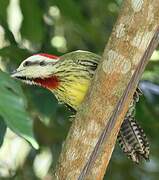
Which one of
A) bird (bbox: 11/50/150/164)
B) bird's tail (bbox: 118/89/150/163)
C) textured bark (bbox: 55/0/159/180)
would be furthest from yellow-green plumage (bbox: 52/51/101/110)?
textured bark (bbox: 55/0/159/180)

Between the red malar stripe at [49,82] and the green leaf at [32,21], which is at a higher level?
the green leaf at [32,21]

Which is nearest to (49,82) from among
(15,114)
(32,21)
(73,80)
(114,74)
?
→ (73,80)

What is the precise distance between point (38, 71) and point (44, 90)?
0.19 metres

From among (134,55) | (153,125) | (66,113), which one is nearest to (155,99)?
(153,125)

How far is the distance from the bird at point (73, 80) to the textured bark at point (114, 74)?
2.19 ft

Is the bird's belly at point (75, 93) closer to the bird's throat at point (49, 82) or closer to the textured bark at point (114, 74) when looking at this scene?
the bird's throat at point (49, 82)

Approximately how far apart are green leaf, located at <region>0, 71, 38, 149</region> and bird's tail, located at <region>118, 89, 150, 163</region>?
79 cm

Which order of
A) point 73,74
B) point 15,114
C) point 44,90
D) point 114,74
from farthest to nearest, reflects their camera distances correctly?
point 44,90 < point 73,74 < point 114,74 < point 15,114

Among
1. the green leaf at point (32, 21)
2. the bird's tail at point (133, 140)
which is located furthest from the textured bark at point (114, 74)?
the green leaf at point (32, 21)

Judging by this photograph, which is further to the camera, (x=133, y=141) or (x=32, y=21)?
(x=32, y=21)

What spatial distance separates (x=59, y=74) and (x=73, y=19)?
0.36 metres

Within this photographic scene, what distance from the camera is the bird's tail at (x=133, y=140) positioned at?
2660mm

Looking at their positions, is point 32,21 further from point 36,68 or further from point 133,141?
point 133,141

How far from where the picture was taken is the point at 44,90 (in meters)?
2.94
